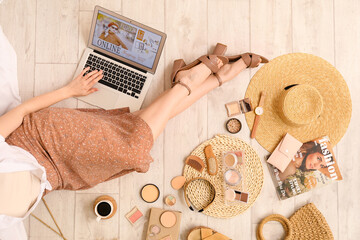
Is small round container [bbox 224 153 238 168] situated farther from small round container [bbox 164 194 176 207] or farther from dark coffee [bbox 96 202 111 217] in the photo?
dark coffee [bbox 96 202 111 217]

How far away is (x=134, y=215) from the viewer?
140cm

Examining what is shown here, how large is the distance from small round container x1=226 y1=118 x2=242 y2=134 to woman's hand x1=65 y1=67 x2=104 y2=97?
66 cm

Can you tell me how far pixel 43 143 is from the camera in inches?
44.1

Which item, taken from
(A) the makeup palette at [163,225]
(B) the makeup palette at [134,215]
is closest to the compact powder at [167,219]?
(A) the makeup palette at [163,225]

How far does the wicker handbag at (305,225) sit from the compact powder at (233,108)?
1.73ft

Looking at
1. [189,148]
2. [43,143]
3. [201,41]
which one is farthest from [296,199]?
[43,143]

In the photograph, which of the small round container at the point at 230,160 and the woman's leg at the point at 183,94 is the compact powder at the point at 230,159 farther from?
the woman's leg at the point at 183,94

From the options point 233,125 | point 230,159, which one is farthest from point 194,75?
point 230,159

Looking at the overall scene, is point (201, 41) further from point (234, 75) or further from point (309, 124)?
point (309, 124)

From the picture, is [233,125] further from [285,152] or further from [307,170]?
[307,170]

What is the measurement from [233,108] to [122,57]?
23.4 inches

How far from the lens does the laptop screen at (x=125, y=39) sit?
53.3 inches

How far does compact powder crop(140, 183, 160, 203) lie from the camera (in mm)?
1396

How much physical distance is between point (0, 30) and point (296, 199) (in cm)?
165
